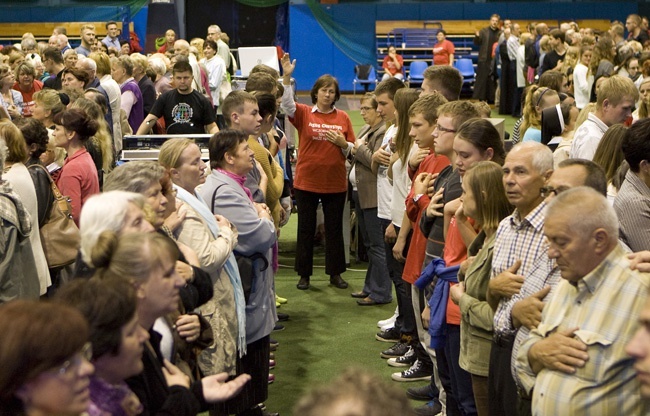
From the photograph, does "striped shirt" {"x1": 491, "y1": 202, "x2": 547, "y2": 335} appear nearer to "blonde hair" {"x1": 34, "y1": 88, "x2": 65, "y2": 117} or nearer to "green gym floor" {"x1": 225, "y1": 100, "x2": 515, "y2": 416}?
"green gym floor" {"x1": 225, "y1": 100, "x2": 515, "y2": 416}

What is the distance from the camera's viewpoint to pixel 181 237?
3.82 metres

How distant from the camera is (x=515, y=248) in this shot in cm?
341

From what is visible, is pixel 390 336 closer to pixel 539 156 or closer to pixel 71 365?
pixel 539 156

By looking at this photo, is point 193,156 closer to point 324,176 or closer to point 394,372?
point 394,372

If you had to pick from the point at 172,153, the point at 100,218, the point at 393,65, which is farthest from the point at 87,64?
the point at 393,65

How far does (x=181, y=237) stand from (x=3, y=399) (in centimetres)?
195

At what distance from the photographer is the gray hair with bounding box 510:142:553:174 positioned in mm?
3543

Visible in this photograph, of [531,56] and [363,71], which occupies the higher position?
[531,56]

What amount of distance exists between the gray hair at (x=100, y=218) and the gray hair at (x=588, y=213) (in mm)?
1374

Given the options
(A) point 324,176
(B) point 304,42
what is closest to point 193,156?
(A) point 324,176

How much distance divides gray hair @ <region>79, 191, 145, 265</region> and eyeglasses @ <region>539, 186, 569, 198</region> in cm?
151

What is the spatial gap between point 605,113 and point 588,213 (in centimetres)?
300

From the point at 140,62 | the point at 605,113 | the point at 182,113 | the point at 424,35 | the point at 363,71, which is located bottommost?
the point at 363,71

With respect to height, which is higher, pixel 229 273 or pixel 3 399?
pixel 3 399
